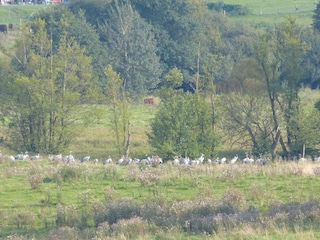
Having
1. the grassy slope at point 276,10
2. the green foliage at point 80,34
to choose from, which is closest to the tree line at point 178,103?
the green foliage at point 80,34

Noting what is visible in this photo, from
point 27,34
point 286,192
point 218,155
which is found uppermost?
point 27,34

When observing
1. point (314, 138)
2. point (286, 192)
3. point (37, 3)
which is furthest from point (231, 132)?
point (37, 3)

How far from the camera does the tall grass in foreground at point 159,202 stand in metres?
15.2

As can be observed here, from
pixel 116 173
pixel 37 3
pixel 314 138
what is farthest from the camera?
pixel 37 3

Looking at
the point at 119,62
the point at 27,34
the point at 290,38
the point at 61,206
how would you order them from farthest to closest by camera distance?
the point at 119,62 → the point at 27,34 → the point at 290,38 → the point at 61,206

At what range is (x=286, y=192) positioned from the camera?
65.0ft

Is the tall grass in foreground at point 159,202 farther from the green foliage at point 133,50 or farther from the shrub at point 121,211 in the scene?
the green foliage at point 133,50

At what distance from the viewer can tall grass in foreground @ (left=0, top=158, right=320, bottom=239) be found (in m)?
15.2

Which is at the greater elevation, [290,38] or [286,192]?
[290,38]

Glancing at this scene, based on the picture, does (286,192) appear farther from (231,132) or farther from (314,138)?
(231,132)

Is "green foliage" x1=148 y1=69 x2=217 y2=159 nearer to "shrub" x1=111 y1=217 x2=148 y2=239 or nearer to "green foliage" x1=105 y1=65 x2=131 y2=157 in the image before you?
"green foliage" x1=105 y1=65 x2=131 y2=157

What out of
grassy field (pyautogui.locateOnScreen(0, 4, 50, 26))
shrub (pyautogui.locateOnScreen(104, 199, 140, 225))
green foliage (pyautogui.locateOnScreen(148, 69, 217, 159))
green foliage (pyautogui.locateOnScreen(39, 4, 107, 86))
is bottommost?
green foliage (pyautogui.locateOnScreen(148, 69, 217, 159))

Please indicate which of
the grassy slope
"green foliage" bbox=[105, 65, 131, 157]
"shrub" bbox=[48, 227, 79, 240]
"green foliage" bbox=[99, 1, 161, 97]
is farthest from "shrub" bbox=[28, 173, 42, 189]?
the grassy slope

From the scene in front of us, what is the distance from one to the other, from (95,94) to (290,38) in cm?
1004
